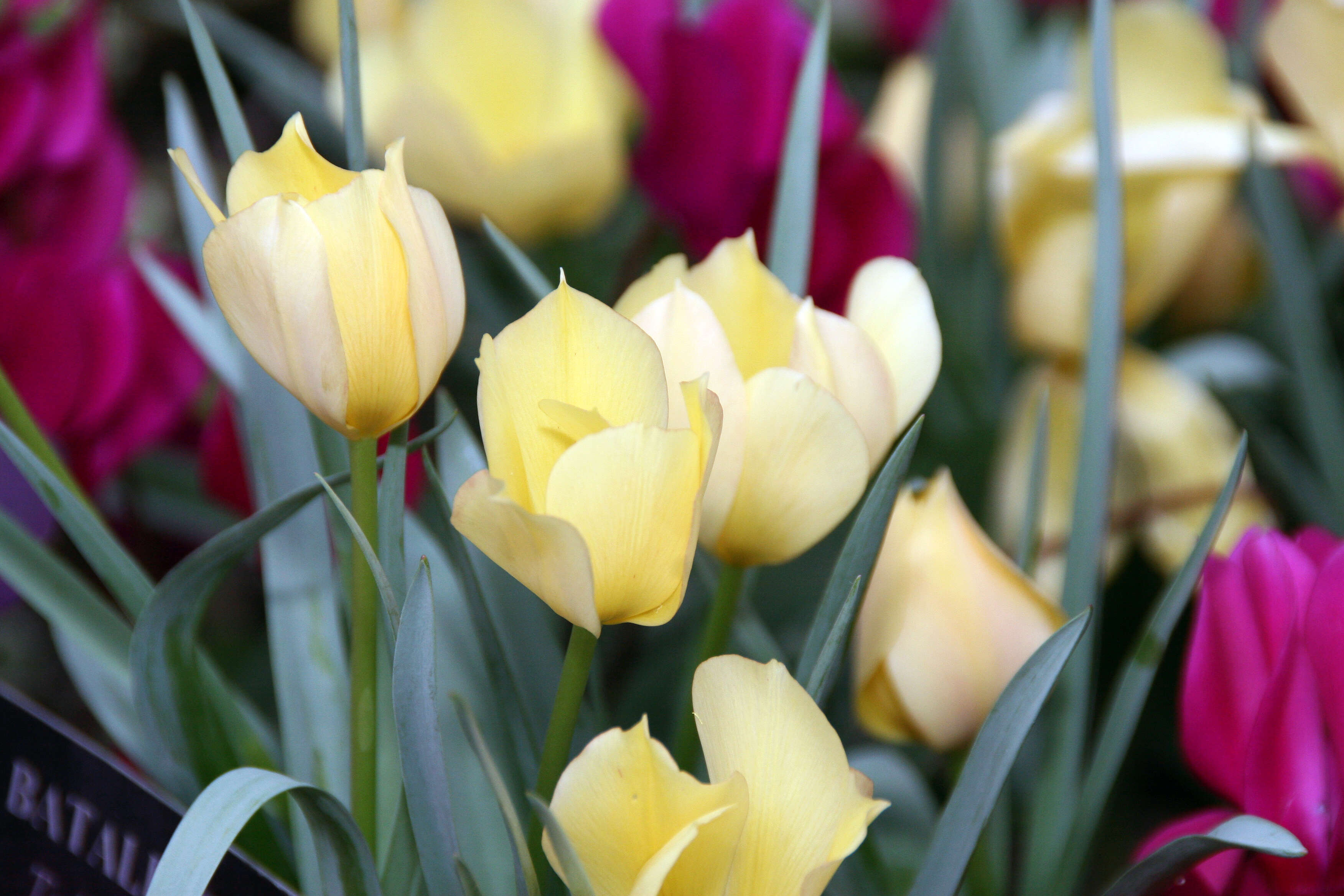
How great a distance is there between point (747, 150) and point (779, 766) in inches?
10.1

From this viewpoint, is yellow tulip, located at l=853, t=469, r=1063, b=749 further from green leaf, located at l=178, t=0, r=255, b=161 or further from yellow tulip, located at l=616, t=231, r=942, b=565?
green leaf, located at l=178, t=0, r=255, b=161

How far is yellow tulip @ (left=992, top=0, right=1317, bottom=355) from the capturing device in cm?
39

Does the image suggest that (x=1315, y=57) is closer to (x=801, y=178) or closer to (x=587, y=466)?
(x=801, y=178)

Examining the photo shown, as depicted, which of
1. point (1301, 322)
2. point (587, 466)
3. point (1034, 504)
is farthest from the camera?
point (1301, 322)

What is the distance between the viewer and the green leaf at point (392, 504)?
0.70ft

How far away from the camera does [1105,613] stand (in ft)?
1.64

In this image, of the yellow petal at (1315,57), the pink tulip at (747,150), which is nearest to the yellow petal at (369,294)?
the pink tulip at (747,150)

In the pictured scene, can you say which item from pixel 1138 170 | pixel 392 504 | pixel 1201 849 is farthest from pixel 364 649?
pixel 1138 170

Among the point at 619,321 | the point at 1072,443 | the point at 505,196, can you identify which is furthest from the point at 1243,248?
the point at 619,321

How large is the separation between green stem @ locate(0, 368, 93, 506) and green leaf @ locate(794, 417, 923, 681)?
154 millimetres

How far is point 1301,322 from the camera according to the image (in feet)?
1.28

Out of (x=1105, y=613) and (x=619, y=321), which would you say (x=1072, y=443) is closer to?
(x=1105, y=613)

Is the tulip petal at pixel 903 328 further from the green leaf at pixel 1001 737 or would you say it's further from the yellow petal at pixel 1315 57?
the yellow petal at pixel 1315 57

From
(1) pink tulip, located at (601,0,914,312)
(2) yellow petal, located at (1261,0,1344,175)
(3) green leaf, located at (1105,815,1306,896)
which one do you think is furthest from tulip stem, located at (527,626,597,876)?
(2) yellow petal, located at (1261,0,1344,175)
